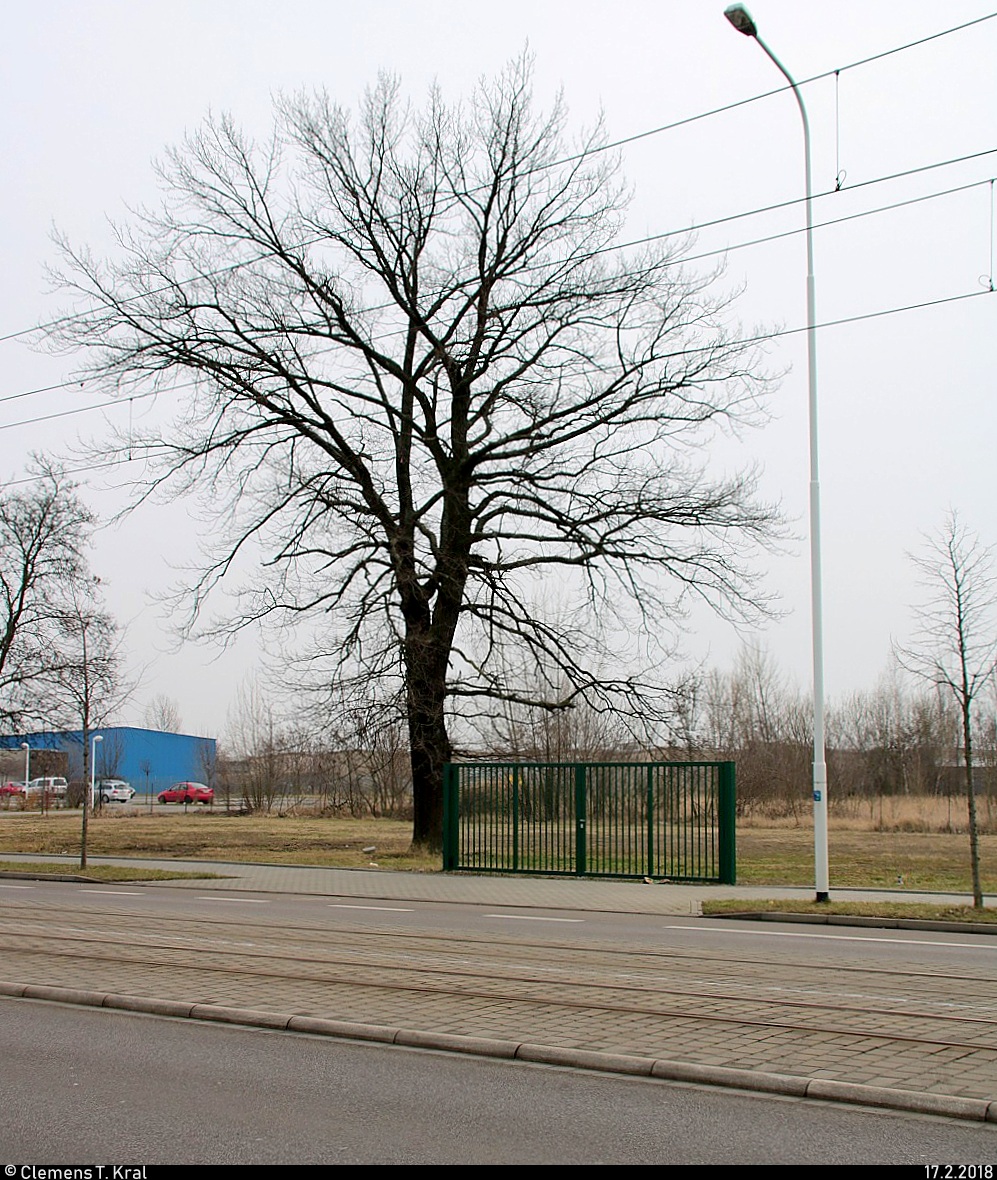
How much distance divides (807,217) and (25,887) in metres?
16.9

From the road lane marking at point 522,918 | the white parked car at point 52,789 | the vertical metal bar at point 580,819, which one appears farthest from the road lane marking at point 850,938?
the white parked car at point 52,789

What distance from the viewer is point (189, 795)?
235ft

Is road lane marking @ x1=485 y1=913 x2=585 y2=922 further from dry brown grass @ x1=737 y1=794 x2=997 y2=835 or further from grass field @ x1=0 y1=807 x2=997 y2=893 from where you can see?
dry brown grass @ x1=737 y1=794 x2=997 y2=835

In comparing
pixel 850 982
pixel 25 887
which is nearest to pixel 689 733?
pixel 25 887

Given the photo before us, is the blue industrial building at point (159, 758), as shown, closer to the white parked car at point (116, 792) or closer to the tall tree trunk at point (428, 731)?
the white parked car at point (116, 792)

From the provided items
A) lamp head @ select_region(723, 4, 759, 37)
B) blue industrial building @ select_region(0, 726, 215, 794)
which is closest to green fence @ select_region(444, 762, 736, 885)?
lamp head @ select_region(723, 4, 759, 37)

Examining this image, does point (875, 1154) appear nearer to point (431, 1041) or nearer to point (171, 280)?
point (431, 1041)

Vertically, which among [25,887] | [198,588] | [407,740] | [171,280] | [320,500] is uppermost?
[171,280]

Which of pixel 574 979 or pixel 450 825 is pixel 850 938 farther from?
pixel 450 825

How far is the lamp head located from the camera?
1611cm

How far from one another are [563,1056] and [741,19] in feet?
45.8

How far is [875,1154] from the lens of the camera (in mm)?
5359

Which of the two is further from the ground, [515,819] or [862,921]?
[515,819]

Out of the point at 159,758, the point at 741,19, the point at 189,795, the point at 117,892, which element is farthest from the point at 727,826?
the point at 159,758
